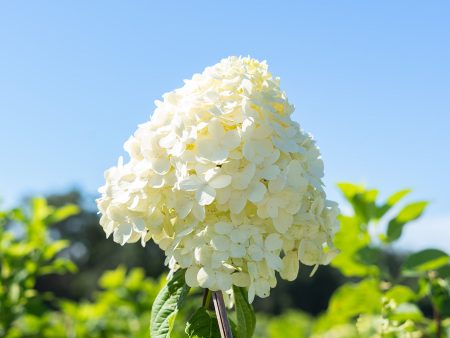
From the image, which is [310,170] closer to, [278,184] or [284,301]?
[278,184]

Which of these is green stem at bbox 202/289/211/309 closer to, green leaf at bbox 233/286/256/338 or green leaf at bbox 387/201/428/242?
green leaf at bbox 233/286/256/338

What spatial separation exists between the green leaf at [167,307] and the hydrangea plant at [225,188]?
1 cm

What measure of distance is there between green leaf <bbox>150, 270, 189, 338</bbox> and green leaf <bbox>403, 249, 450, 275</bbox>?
960mm

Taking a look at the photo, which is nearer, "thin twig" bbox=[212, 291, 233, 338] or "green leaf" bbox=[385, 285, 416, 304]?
"thin twig" bbox=[212, 291, 233, 338]

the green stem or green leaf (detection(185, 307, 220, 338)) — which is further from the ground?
the green stem

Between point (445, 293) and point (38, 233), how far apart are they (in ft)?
8.87

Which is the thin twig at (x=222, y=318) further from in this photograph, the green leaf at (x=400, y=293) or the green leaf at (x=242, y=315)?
the green leaf at (x=400, y=293)

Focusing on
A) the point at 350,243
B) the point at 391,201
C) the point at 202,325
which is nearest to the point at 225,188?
the point at 202,325

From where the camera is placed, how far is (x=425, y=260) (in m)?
2.00

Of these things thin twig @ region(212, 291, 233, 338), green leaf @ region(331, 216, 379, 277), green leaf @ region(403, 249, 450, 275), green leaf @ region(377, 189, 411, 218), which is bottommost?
thin twig @ region(212, 291, 233, 338)

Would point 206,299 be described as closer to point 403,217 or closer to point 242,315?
point 242,315

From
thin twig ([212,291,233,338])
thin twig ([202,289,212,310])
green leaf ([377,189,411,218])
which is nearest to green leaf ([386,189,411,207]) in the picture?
green leaf ([377,189,411,218])

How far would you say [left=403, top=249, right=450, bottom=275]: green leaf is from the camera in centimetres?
200

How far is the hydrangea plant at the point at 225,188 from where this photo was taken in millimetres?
1201
